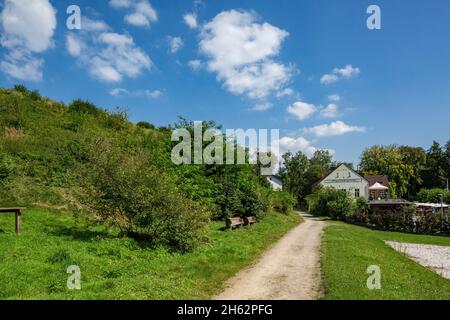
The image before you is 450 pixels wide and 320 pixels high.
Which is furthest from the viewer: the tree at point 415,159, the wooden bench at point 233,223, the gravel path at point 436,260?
the tree at point 415,159

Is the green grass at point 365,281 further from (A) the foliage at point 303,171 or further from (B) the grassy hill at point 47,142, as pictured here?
(A) the foliage at point 303,171

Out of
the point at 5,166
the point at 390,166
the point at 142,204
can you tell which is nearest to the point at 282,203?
the point at 5,166

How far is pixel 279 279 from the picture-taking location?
10.3m

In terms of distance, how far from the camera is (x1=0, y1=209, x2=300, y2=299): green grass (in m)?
8.08

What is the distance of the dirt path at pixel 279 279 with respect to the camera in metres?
8.62

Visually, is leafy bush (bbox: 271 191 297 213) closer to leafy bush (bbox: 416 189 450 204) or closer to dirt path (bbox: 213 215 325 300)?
dirt path (bbox: 213 215 325 300)

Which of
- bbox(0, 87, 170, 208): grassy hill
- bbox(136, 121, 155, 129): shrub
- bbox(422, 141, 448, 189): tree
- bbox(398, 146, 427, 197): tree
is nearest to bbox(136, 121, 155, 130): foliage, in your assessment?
bbox(136, 121, 155, 129): shrub

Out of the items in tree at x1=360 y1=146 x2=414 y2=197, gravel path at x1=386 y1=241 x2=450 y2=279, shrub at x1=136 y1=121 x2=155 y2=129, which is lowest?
gravel path at x1=386 y1=241 x2=450 y2=279

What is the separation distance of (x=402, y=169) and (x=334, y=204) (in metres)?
45.6

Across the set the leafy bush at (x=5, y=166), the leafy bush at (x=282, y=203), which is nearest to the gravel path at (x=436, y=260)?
the leafy bush at (x=5, y=166)

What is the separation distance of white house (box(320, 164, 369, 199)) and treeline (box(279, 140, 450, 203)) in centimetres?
826

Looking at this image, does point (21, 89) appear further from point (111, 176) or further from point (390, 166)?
point (390, 166)

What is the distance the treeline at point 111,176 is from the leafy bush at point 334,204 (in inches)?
275
